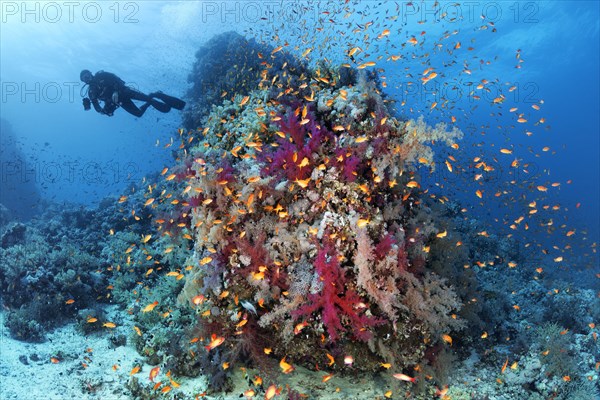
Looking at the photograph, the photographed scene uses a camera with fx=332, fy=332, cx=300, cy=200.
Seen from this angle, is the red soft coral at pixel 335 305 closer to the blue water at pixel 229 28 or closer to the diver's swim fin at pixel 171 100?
Result: the diver's swim fin at pixel 171 100

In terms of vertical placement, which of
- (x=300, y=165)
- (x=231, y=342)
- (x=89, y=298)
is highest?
(x=300, y=165)

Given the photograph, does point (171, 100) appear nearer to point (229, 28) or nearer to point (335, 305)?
point (335, 305)

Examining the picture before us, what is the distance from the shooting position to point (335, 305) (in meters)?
4.93

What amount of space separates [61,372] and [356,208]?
21.3 feet

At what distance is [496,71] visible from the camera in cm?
4419

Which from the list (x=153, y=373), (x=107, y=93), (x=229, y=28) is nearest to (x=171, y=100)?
(x=107, y=93)

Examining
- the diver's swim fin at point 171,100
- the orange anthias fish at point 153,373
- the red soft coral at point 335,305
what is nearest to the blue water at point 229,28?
the diver's swim fin at point 171,100

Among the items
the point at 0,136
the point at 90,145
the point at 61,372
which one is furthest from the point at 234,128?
the point at 90,145

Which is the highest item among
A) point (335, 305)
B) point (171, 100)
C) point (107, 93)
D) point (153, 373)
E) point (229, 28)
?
point (229, 28)

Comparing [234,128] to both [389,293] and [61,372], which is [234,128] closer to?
[389,293]

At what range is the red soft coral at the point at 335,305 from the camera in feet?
15.8

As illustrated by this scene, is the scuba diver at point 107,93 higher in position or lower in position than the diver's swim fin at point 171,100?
lower

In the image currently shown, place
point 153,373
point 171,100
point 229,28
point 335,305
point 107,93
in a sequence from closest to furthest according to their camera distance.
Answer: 1. point 335,305
2. point 153,373
3. point 107,93
4. point 171,100
5. point 229,28

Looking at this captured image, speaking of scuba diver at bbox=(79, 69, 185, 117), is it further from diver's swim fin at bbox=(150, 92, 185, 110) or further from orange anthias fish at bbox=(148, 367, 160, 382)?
orange anthias fish at bbox=(148, 367, 160, 382)
